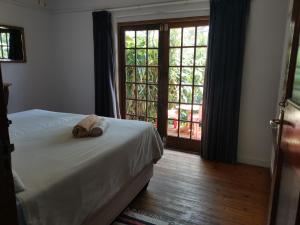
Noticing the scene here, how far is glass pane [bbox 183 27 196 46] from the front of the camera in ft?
10.8

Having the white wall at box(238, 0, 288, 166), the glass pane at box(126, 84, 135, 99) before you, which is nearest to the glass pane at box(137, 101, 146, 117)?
A: the glass pane at box(126, 84, 135, 99)

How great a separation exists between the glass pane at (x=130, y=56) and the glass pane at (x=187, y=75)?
0.90m

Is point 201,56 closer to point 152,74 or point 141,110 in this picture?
point 152,74

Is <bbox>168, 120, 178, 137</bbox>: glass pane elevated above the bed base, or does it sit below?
above

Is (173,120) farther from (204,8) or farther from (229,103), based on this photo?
(204,8)

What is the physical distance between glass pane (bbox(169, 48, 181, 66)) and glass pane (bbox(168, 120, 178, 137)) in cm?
93

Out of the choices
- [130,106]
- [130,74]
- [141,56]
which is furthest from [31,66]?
[141,56]

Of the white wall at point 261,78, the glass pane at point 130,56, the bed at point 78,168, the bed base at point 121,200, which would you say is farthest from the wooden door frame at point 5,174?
the glass pane at point 130,56

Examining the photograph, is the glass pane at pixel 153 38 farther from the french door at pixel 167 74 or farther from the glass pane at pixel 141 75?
the glass pane at pixel 141 75

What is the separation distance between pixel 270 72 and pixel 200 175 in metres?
1.57

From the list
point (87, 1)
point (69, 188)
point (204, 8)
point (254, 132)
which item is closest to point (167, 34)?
point (204, 8)

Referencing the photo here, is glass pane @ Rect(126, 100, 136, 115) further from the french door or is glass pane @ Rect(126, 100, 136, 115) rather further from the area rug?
the area rug

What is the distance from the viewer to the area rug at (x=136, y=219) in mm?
1976

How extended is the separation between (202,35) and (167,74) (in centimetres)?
76
